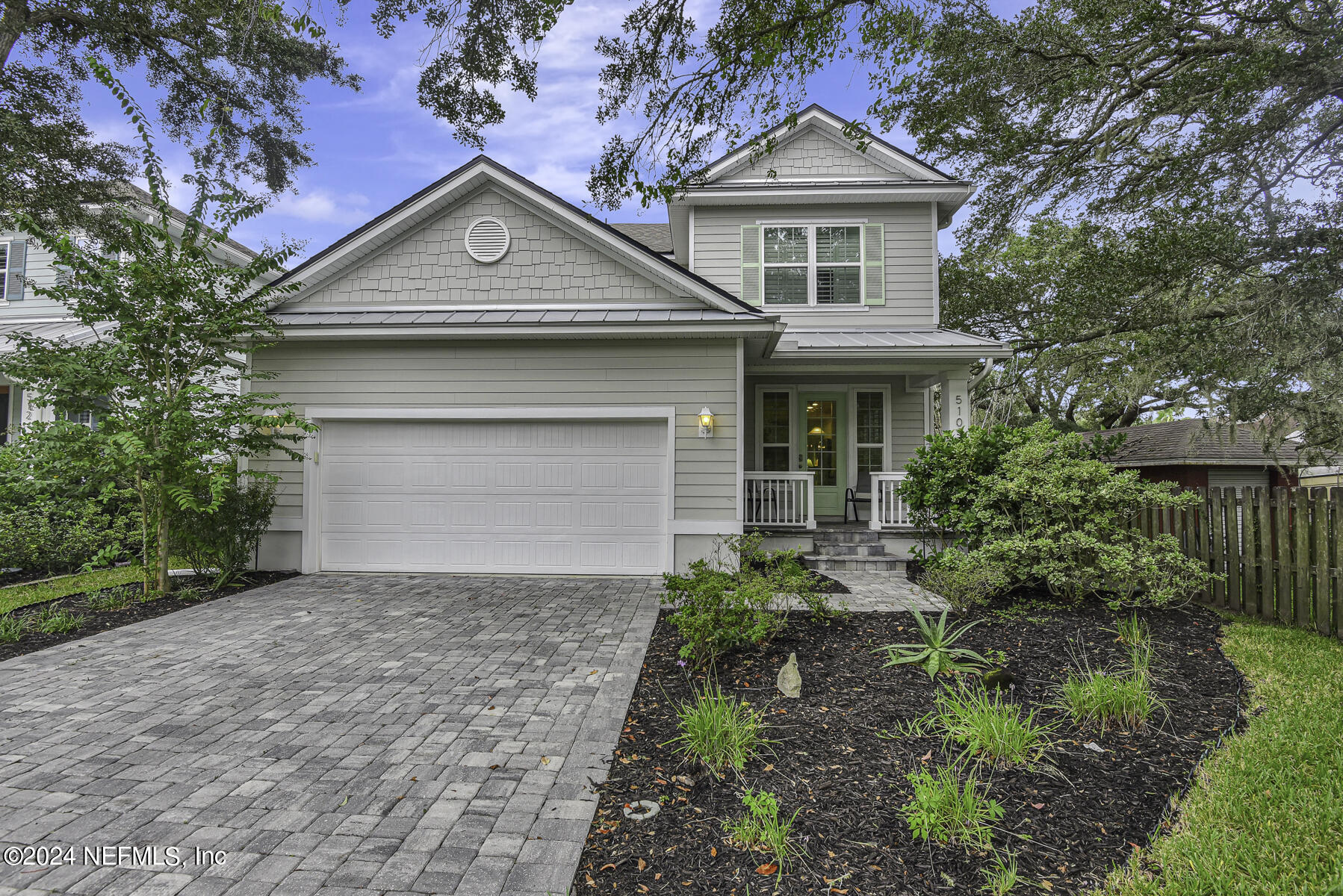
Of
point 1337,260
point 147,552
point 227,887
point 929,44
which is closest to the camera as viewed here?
point 227,887

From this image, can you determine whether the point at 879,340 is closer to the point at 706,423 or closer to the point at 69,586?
the point at 706,423

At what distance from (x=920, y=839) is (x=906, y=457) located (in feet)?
30.2

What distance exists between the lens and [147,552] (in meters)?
7.13

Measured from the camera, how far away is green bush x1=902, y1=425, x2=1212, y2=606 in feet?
18.1

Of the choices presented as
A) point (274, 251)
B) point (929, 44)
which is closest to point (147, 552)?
point (274, 251)

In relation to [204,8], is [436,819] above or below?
below

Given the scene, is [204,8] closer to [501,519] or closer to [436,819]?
[501,519]

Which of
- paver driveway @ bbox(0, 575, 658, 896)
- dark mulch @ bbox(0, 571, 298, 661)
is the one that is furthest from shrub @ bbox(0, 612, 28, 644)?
paver driveway @ bbox(0, 575, 658, 896)

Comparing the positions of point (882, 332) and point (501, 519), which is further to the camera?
point (882, 332)

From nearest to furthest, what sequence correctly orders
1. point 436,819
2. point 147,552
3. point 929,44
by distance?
point 436,819 < point 929,44 < point 147,552

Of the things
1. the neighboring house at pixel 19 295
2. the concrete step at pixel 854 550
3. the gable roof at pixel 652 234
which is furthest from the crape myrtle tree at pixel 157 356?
the gable roof at pixel 652 234

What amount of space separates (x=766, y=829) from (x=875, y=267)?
33.9 ft

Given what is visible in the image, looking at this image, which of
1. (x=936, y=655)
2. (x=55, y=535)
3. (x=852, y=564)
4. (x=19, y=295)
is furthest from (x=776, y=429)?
(x=19, y=295)

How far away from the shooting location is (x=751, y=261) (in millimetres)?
11125
